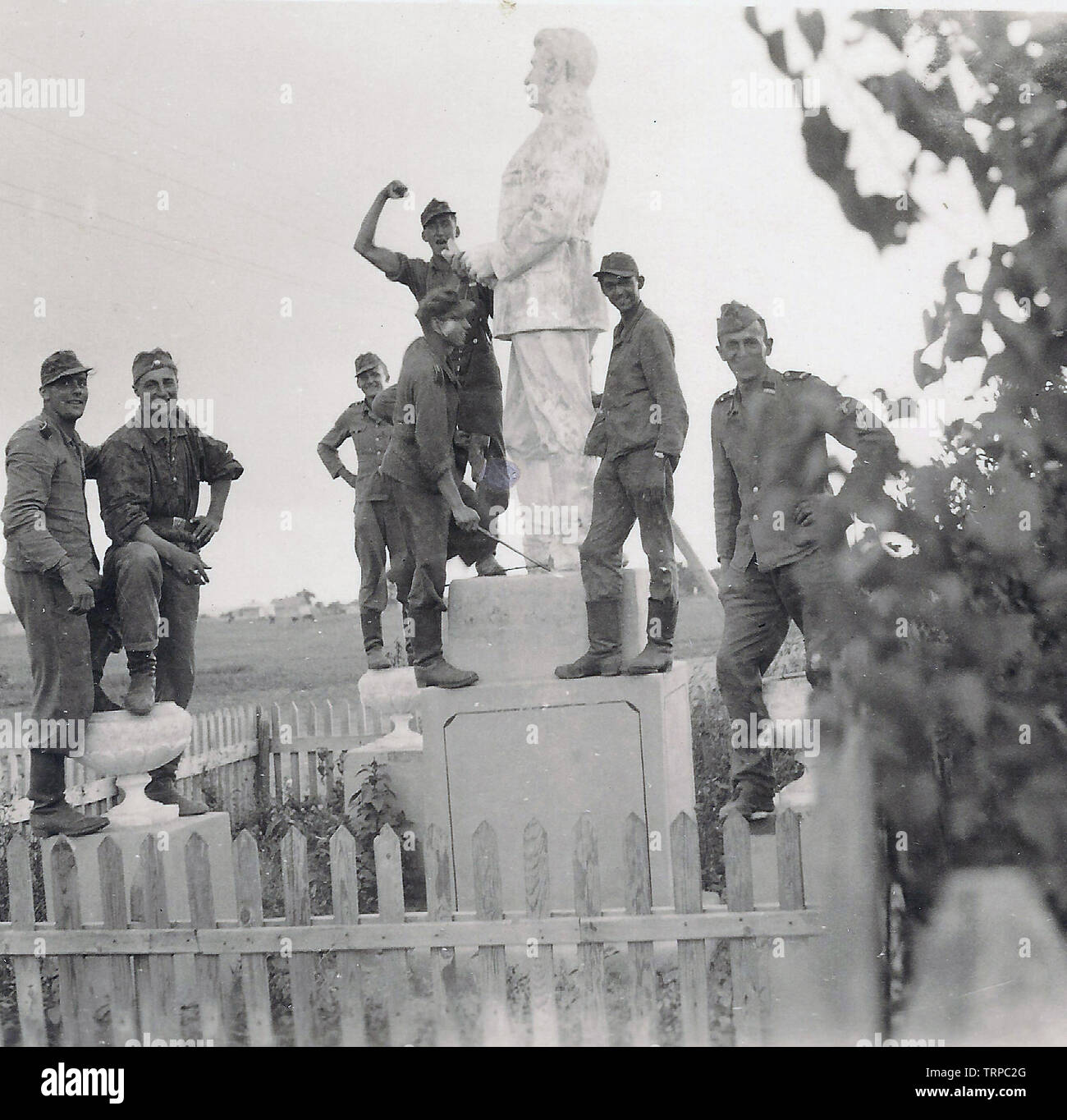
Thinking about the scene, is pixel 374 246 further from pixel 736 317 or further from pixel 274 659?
pixel 274 659

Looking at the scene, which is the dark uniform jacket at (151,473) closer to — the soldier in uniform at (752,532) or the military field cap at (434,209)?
the military field cap at (434,209)

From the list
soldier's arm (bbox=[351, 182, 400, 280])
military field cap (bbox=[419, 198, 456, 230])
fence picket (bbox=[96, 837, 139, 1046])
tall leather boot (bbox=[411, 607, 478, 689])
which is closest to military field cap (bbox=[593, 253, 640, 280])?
military field cap (bbox=[419, 198, 456, 230])

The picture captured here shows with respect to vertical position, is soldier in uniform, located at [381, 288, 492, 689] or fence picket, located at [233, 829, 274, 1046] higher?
soldier in uniform, located at [381, 288, 492, 689]

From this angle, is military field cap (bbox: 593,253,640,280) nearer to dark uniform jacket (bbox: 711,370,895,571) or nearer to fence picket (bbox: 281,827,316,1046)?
dark uniform jacket (bbox: 711,370,895,571)

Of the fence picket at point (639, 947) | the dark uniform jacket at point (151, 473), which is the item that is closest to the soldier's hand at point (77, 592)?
the dark uniform jacket at point (151, 473)

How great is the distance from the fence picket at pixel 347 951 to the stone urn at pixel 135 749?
1113 millimetres

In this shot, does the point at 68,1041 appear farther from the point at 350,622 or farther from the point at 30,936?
the point at 350,622

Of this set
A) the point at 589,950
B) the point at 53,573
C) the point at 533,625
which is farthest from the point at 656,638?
the point at 53,573

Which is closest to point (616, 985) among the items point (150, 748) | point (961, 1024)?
point (961, 1024)

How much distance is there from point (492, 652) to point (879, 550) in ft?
10.6

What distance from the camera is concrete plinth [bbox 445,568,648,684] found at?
16.9 ft

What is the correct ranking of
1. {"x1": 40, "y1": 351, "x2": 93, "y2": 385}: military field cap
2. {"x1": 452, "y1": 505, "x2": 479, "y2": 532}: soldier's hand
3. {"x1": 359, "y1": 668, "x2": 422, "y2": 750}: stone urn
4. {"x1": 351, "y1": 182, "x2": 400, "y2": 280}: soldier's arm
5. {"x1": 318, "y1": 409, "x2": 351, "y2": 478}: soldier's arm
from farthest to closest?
{"x1": 318, "y1": 409, "x2": 351, "y2": 478}: soldier's arm
{"x1": 359, "y1": 668, "x2": 422, "y2": 750}: stone urn
{"x1": 351, "y1": 182, "x2": 400, "y2": 280}: soldier's arm
{"x1": 452, "y1": 505, "x2": 479, "y2": 532}: soldier's hand
{"x1": 40, "y1": 351, "x2": 93, "y2": 385}: military field cap

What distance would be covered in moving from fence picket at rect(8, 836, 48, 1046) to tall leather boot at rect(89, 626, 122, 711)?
0.71 meters

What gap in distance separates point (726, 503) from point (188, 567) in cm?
207
